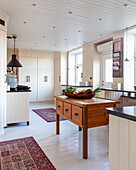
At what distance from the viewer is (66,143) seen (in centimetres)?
279

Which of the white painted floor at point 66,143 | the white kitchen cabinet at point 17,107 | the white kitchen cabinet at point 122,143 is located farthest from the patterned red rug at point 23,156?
the white kitchen cabinet at point 122,143

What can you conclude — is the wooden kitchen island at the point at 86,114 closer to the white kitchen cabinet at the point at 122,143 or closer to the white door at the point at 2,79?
the white kitchen cabinet at the point at 122,143

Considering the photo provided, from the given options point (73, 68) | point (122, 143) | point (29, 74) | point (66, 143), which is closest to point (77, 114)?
point (66, 143)

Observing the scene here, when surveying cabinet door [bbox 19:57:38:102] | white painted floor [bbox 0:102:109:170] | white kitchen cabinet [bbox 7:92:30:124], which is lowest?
white painted floor [bbox 0:102:109:170]

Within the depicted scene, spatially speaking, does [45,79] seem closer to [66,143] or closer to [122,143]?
[66,143]

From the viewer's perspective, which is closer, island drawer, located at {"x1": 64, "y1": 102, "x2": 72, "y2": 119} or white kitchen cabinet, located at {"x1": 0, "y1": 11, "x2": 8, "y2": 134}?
island drawer, located at {"x1": 64, "y1": 102, "x2": 72, "y2": 119}

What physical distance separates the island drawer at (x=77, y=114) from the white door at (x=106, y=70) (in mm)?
3589

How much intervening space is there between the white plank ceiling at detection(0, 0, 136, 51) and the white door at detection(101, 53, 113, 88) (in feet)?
2.80

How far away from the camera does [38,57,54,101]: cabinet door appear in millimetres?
8055

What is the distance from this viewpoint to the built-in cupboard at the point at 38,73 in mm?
7711

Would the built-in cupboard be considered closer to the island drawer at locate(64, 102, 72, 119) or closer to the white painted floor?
the white painted floor

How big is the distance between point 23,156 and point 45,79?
19.8 feet

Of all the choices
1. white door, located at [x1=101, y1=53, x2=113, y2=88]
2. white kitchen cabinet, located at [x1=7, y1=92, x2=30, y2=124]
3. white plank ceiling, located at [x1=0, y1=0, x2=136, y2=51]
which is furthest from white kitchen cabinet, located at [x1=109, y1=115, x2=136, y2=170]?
white door, located at [x1=101, y1=53, x2=113, y2=88]

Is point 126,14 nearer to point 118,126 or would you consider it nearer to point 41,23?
point 41,23
